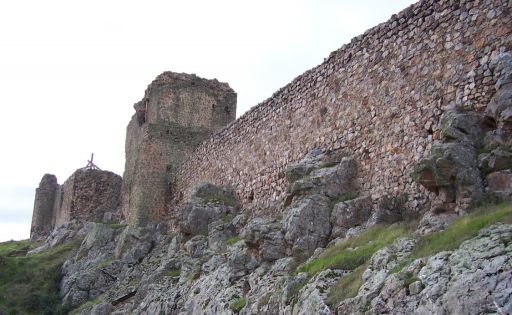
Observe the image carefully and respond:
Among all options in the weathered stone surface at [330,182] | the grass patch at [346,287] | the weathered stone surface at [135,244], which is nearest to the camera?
the grass patch at [346,287]

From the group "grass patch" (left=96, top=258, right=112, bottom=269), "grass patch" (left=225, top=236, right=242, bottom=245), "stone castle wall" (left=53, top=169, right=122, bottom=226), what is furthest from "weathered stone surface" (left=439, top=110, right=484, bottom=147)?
"stone castle wall" (left=53, top=169, right=122, bottom=226)

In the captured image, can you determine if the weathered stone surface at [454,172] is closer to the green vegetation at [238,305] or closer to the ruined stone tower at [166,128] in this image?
the green vegetation at [238,305]

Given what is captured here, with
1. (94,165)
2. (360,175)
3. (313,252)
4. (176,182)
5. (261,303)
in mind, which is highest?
(94,165)

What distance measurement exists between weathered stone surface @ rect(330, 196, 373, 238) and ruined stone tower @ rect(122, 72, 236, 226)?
12528 mm

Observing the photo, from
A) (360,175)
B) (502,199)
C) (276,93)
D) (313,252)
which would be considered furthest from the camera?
(276,93)

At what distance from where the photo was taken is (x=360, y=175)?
43.0ft

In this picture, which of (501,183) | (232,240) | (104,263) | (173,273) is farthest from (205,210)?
(501,183)

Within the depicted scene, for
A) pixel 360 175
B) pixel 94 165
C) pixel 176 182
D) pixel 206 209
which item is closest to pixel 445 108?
pixel 360 175

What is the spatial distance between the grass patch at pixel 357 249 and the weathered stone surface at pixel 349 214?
0.90m

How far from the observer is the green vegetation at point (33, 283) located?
20562mm

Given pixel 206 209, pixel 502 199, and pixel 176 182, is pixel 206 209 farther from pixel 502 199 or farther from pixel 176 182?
pixel 502 199

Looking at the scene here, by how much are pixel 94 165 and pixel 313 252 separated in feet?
73.2

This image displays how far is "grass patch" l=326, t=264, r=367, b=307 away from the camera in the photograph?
28.4 ft

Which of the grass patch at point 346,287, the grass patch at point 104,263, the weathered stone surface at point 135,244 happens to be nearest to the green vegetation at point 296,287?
the grass patch at point 346,287
